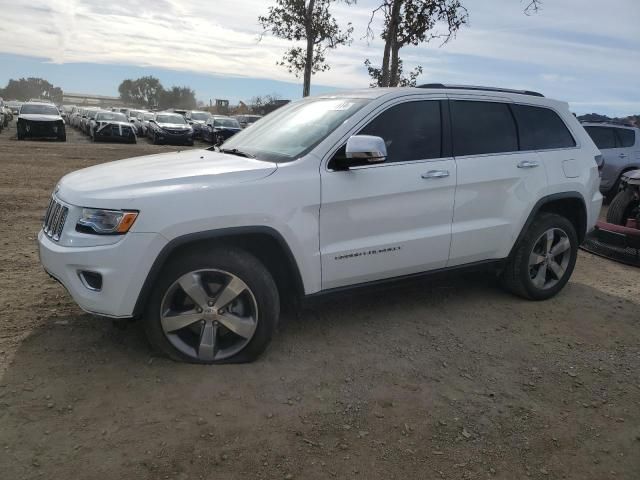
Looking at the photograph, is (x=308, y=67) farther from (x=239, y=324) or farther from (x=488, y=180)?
(x=239, y=324)

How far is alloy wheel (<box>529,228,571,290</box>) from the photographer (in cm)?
473

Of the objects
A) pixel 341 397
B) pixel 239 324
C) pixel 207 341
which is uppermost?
pixel 239 324

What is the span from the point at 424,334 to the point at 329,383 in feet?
3.48

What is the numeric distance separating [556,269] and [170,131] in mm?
22386

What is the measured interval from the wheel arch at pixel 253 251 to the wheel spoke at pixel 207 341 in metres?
0.39

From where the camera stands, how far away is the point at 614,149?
445 inches

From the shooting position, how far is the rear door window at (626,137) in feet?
37.3

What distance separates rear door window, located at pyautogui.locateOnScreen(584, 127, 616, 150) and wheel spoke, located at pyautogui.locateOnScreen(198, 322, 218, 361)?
10.6 meters

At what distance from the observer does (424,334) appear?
405 cm

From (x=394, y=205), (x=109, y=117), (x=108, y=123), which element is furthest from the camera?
(x=109, y=117)

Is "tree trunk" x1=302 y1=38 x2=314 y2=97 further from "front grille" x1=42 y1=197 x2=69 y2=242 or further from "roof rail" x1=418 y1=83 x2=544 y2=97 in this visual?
"front grille" x1=42 y1=197 x2=69 y2=242

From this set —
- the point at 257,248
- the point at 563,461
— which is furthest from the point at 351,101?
the point at 563,461

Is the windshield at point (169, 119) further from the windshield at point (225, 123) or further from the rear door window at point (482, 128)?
the rear door window at point (482, 128)

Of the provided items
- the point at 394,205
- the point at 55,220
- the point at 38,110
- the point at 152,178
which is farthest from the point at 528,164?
the point at 38,110
